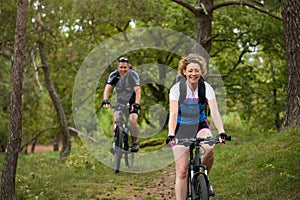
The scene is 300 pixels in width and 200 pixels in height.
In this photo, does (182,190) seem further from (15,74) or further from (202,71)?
(15,74)

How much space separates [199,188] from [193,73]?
4.63 feet

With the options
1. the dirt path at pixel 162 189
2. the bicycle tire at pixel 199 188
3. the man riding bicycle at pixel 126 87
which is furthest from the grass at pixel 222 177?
the bicycle tire at pixel 199 188

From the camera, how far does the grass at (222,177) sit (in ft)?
22.9

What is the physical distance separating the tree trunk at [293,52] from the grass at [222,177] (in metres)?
0.69

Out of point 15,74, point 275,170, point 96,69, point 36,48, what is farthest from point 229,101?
point 15,74

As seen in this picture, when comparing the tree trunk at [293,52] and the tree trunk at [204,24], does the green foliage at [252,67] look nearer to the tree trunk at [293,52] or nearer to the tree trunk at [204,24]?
the tree trunk at [204,24]

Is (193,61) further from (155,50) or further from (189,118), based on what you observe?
(155,50)

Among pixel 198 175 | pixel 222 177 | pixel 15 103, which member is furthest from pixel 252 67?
pixel 198 175

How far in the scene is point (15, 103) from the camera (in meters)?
7.52

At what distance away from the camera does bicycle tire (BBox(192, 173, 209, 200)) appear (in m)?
5.14

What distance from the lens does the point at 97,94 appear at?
828 inches

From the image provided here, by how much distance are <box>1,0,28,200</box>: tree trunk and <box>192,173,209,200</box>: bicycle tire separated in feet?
11.3

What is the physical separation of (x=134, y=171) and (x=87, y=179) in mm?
1223

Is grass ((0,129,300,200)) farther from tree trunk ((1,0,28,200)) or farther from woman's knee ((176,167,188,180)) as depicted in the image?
woman's knee ((176,167,188,180))
